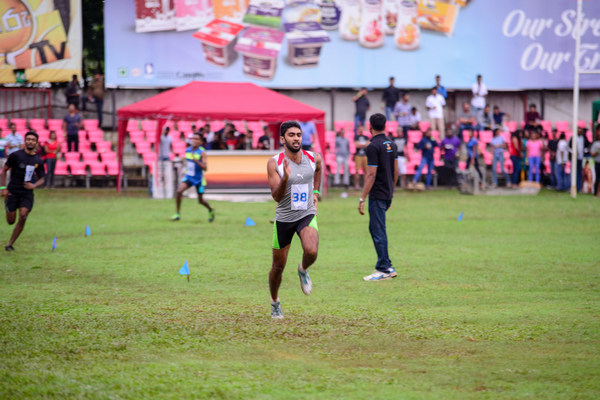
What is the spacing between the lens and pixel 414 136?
3164 centimetres

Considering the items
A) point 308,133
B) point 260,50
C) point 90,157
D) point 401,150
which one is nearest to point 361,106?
point 401,150

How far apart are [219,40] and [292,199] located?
2380 cm

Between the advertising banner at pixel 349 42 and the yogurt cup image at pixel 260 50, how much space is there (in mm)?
39

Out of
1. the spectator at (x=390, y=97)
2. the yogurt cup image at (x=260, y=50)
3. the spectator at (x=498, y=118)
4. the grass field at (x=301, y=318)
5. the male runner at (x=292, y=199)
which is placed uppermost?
the yogurt cup image at (x=260, y=50)

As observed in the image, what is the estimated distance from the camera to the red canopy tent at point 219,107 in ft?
85.7

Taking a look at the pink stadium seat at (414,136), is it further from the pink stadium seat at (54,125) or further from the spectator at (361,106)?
the pink stadium seat at (54,125)

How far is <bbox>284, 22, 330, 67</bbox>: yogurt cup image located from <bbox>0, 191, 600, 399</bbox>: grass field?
598 inches

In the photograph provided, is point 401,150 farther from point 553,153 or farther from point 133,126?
point 133,126

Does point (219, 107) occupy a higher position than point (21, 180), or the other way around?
point (219, 107)

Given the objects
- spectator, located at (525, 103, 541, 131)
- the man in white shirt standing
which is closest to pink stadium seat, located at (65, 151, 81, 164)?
the man in white shirt standing

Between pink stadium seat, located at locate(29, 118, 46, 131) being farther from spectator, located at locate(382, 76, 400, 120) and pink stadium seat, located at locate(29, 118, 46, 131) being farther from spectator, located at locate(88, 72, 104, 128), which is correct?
spectator, located at locate(382, 76, 400, 120)

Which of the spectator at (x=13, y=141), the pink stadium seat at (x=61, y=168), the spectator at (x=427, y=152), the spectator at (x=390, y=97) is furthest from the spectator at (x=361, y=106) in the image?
the spectator at (x=13, y=141)

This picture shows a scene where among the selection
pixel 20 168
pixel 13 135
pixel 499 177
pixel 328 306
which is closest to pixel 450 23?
pixel 499 177

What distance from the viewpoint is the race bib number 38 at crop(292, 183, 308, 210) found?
859 centimetres
